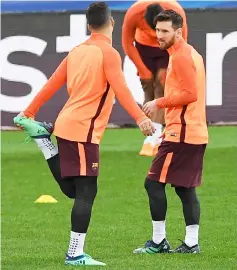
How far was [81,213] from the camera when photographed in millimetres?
7219

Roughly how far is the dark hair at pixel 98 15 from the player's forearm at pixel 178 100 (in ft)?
2.23

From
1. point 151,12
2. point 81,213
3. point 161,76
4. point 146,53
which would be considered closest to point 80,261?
point 81,213

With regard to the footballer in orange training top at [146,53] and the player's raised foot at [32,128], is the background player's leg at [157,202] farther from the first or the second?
the footballer in orange training top at [146,53]

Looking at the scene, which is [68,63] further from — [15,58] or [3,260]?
[15,58]

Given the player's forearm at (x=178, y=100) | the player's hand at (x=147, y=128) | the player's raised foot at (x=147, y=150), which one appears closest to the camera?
the player's hand at (x=147, y=128)

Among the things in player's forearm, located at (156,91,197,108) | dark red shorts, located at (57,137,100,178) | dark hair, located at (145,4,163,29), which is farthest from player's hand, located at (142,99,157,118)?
dark hair, located at (145,4,163,29)

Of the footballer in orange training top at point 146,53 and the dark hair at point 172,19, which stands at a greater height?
the dark hair at point 172,19

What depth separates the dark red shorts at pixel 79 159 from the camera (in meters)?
7.25

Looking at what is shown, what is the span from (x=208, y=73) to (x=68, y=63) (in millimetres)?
A: 8426

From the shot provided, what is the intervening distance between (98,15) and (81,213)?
136 cm

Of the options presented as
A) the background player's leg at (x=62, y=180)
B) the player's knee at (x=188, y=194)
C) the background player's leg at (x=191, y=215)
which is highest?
the background player's leg at (x=62, y=180)

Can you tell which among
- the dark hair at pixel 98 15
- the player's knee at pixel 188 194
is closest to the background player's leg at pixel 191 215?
the player's knee at pixel 188 194

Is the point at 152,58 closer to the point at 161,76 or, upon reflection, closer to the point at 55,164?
the point at 161,76

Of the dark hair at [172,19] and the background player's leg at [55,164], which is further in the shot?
the dark hair at [172,19]
